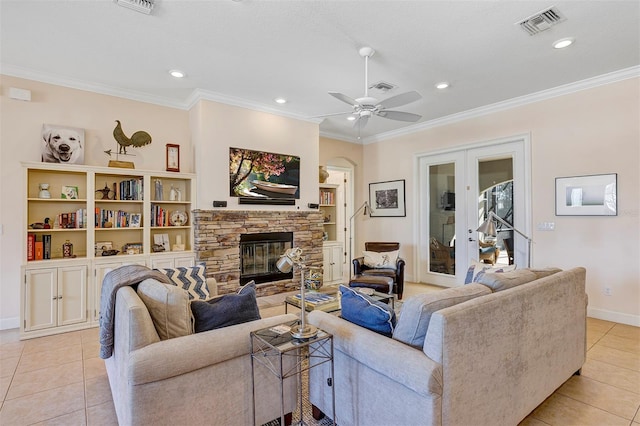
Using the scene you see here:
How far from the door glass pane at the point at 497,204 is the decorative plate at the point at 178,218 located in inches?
182

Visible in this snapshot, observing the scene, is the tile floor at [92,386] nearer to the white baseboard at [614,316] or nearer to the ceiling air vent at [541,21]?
the white baseboard at [614,316]

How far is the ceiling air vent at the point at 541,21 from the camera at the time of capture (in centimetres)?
271

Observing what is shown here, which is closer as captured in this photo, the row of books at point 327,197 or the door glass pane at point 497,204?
the door glass pane at point 497,204

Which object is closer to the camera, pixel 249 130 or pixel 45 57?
pixel 45 57

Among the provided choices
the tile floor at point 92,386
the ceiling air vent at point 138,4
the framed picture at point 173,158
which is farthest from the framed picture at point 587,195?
the framed picture at point 173,158

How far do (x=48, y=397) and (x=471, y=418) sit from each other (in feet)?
9.45

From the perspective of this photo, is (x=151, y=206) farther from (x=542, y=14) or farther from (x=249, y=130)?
(x=542, y=14)

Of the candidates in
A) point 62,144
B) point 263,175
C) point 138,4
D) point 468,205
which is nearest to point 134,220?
point 62,144

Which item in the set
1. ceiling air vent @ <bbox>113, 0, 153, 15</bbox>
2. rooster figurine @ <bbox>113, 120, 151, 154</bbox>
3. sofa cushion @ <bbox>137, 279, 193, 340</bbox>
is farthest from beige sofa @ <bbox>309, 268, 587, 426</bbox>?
rooster figurine @ <bbox>113, 120, 151, 154</bbox>

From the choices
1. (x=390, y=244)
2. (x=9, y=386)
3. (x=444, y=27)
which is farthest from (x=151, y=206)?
(x=444, y=27)

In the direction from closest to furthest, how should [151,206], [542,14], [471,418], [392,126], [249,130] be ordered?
[471,418], [542,14], [151,206], [249,130], [392,126]

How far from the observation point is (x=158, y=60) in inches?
140

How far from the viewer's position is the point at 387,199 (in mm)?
6609

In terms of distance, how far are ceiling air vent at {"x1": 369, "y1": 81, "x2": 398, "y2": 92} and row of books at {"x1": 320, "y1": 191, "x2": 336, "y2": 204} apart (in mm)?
2592
